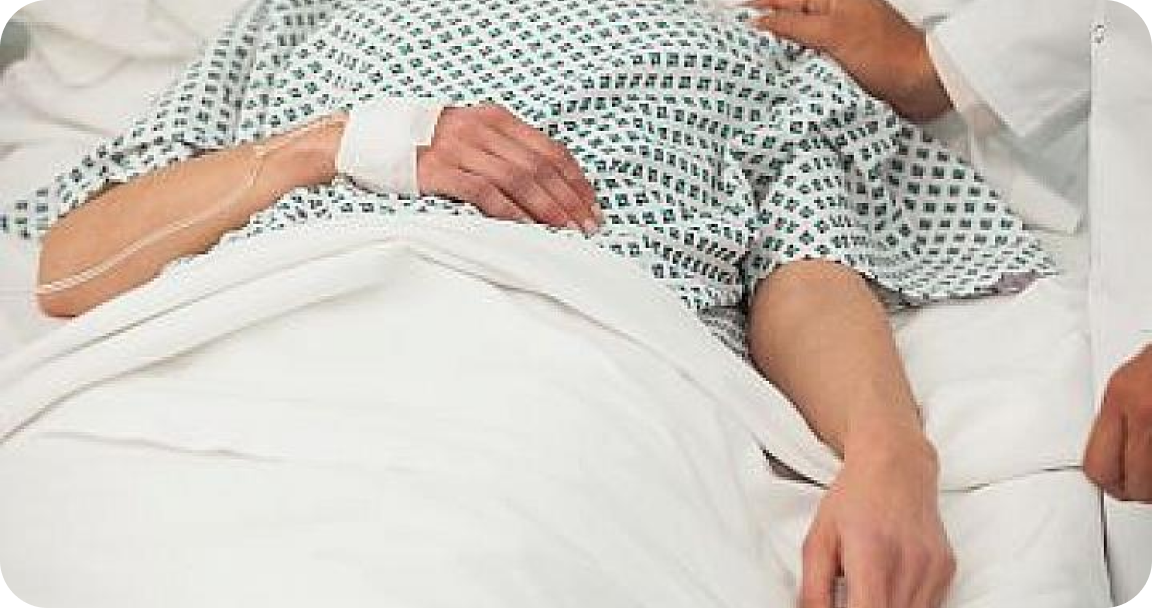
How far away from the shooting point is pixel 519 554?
1072 millimetres

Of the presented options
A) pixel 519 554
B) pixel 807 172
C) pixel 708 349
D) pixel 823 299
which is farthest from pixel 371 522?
pixel 807 172

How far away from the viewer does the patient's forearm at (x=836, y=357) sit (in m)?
1.33

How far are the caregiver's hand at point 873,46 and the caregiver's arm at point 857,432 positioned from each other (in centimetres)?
27

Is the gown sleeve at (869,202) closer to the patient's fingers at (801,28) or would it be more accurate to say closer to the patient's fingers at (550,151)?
the patient's fingers at (801,28)

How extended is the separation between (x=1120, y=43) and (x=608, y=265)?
561 mm

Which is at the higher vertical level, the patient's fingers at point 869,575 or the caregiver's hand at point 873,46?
the caregiver's hand at point 873,46

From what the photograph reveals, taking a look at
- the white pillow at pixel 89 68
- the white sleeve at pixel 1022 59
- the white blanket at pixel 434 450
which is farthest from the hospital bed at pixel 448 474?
the white pillow at pixel 89 68

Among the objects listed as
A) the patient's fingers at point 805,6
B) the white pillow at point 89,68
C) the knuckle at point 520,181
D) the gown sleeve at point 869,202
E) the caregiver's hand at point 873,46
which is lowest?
the white pillow at point 89,68

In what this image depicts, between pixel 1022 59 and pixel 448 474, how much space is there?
84 cm

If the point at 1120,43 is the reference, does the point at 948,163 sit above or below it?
below

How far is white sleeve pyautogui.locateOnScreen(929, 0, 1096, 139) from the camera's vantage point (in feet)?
5.46

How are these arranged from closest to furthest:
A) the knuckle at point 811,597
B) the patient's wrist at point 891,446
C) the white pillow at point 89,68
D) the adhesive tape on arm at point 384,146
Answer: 1. the knuckle at point 811,597
2. the patient's wrist at point 891,446
3. the adhesive tape on arm at point 384,146
4. the white pillow at point 89,68

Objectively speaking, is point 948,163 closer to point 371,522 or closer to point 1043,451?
point 1043,451

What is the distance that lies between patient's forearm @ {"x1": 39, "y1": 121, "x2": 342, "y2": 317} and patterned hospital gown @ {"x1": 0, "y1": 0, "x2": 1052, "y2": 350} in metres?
0.02
